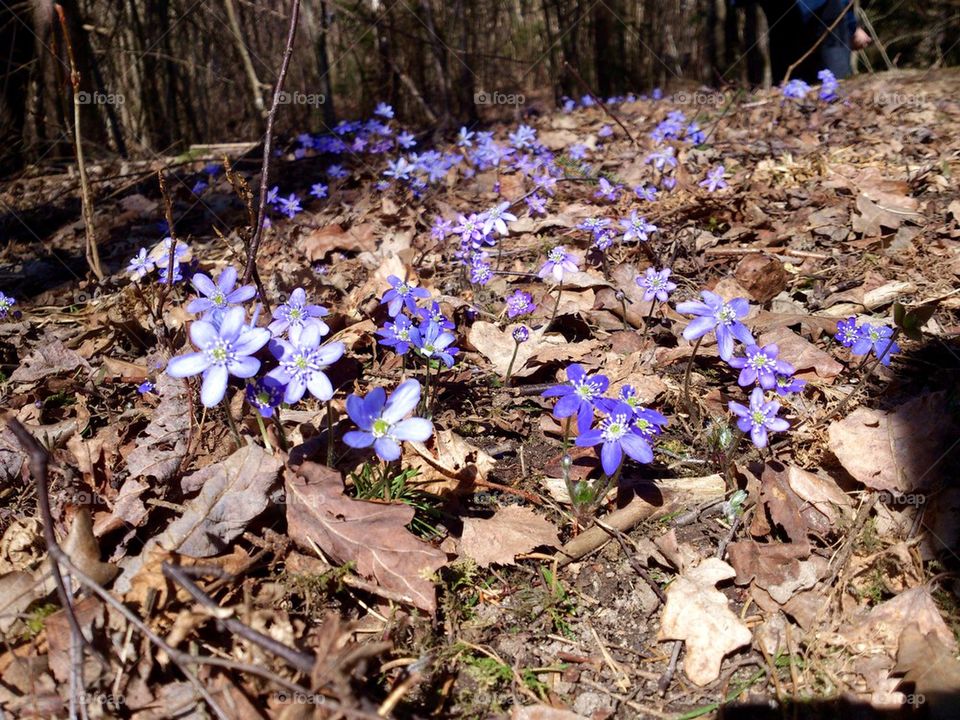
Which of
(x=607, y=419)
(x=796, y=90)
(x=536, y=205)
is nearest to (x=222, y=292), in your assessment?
(x=607, y=419)

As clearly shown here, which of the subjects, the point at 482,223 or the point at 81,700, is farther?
the point at 482,223

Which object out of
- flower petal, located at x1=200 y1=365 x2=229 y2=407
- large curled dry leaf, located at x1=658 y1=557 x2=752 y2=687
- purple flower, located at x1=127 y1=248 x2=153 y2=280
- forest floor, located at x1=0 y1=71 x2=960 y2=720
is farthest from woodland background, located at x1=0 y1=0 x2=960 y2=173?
large curled dry leaf, located at x1=658 y1=557 x2=752 y2=687

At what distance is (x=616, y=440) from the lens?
1731mm

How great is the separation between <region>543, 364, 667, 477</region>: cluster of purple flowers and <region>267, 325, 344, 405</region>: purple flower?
569 mm

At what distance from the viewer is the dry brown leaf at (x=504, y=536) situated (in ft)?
5.79

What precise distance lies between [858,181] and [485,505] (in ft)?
9.22

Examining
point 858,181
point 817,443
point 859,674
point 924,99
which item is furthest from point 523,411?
point 924,99

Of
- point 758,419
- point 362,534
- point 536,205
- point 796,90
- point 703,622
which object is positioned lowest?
point 703,622

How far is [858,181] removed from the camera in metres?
3.51

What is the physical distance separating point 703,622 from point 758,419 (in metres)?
0.55

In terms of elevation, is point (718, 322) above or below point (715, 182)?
below

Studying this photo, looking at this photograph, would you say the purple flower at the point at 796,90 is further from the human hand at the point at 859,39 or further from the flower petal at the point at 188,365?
the flower petal at the point at 188,365

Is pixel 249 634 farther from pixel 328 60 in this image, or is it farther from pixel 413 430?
pixel 328 60

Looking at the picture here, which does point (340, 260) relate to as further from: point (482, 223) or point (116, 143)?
point (116, 143)
